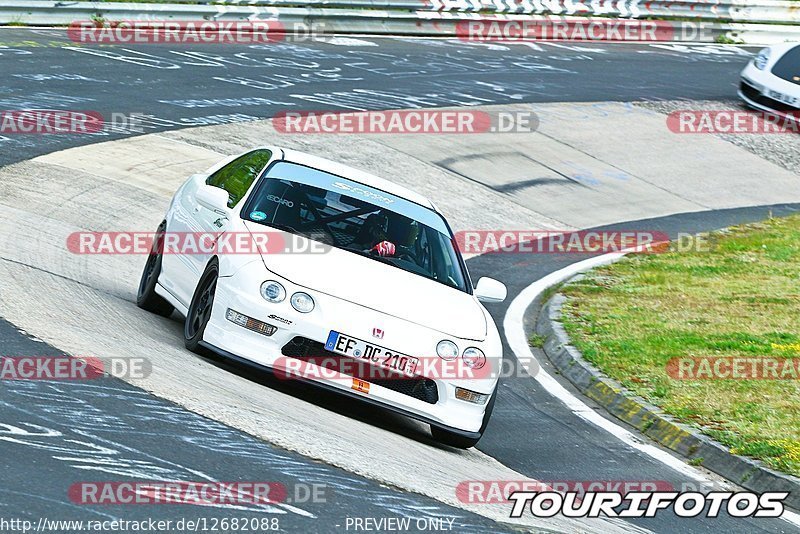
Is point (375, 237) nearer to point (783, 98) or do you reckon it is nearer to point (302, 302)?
point (302, 302)

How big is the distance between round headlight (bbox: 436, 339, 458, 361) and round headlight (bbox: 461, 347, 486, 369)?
6 cm

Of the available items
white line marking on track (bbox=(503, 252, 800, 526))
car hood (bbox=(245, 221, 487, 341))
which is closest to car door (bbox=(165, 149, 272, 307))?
car hood (bbox=(245, 221, 487, 341))

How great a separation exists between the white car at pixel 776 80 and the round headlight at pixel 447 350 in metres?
16.2

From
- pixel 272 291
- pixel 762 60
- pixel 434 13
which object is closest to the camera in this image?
pixel 272 291

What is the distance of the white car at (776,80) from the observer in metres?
22.3

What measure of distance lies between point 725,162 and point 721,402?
12.2 meters

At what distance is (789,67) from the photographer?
22.4 m

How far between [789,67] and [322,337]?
16934mm

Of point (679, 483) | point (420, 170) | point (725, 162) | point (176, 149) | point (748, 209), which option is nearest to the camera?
point (679, 483)

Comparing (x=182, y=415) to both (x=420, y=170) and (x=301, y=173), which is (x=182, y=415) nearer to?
(x=301, y=173)

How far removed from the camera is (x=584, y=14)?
28.6m

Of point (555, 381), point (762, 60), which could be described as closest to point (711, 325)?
point (555, 381)

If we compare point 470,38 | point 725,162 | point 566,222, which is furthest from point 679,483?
point 470,38

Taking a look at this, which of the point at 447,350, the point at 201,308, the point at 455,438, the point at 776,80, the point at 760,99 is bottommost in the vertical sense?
the point at 760,99
